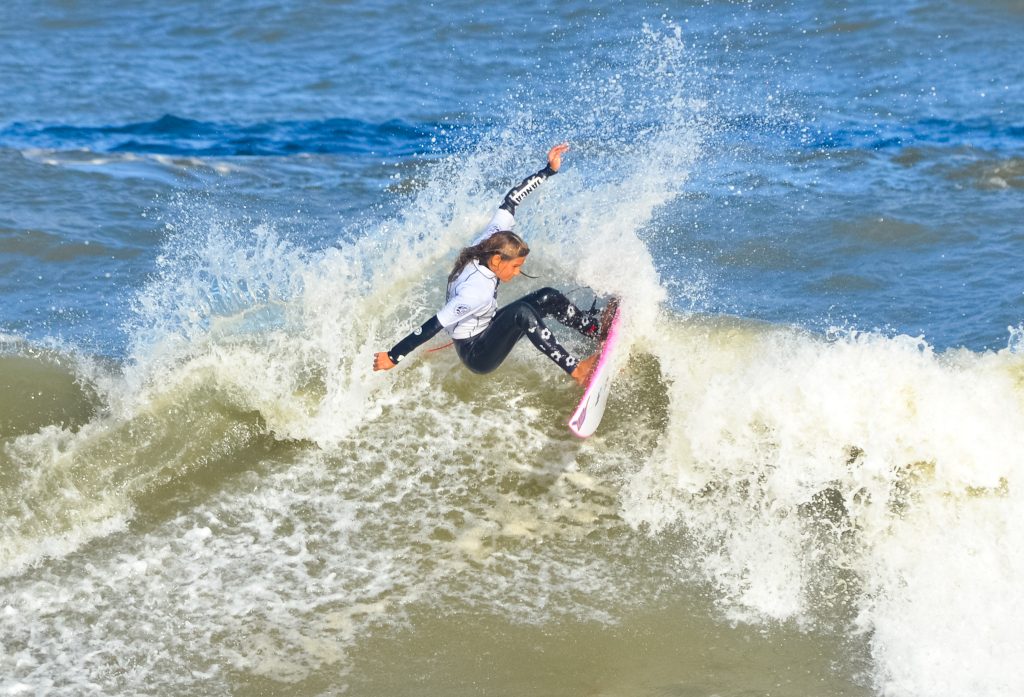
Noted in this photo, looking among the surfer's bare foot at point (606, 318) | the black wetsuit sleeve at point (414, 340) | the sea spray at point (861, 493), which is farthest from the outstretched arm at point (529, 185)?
the sea spray at point (861, 493)

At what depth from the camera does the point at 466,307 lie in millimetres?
6328

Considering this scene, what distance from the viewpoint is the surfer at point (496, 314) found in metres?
6.21

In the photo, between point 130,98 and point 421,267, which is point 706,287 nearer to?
point 421,267

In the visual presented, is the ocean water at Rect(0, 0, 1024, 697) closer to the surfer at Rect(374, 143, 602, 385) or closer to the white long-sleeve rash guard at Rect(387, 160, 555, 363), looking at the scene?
the surfer at Rect(374, 143, 602, 385)

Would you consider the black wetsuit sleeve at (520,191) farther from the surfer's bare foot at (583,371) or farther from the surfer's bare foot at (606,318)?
the surfer's bare foot at (583,371)

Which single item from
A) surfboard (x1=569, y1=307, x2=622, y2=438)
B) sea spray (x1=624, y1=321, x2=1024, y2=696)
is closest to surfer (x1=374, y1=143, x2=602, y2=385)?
surfboard (x1=569, y1=307, x2=622, y2=438)

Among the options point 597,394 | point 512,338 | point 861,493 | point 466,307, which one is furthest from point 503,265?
point 861,493

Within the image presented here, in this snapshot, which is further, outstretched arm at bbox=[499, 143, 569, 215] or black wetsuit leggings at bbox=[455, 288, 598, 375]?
outstretched arm at bbox=[499, 143, 569, 215]

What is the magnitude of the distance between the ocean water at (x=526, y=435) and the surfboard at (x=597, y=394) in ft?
0.74

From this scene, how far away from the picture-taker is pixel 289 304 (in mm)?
7816

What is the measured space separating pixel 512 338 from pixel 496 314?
0.18m

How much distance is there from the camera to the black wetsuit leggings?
6520 millimetres

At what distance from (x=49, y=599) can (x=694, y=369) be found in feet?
13.4

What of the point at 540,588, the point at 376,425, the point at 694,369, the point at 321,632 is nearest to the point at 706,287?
the point at 694,369
